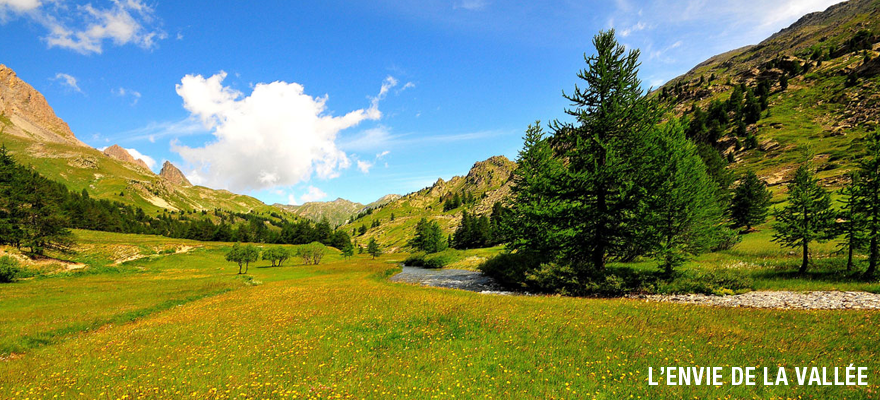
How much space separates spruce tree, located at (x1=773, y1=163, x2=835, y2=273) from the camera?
22.2 metres

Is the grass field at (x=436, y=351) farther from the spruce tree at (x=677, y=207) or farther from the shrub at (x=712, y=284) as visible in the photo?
the spruce tree at (x=677, y=207)

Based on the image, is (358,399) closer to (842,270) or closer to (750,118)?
(842,270)

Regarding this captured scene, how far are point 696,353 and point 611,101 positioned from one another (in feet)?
71.1

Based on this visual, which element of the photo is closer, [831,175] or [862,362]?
[862,362]

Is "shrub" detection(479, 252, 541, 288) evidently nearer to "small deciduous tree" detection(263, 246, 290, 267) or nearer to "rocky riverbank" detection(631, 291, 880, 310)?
"rocky riverbank" detection(631, 291, 880, 310)

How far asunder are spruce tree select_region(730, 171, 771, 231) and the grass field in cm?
4984

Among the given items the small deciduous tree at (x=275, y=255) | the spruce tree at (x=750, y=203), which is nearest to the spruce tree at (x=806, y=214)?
the spruce tree at (x=750, y=203)

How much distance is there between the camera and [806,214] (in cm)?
2347

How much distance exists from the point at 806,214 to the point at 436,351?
31888 mm

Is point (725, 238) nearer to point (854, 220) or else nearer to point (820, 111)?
point (854, 220)

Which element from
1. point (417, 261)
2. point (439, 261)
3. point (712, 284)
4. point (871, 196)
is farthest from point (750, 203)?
point (417, 261)

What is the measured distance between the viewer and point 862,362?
320 inches

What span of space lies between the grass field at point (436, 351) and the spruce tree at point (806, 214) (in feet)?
47.1

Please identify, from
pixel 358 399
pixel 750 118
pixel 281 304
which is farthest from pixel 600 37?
pixel 750 118
